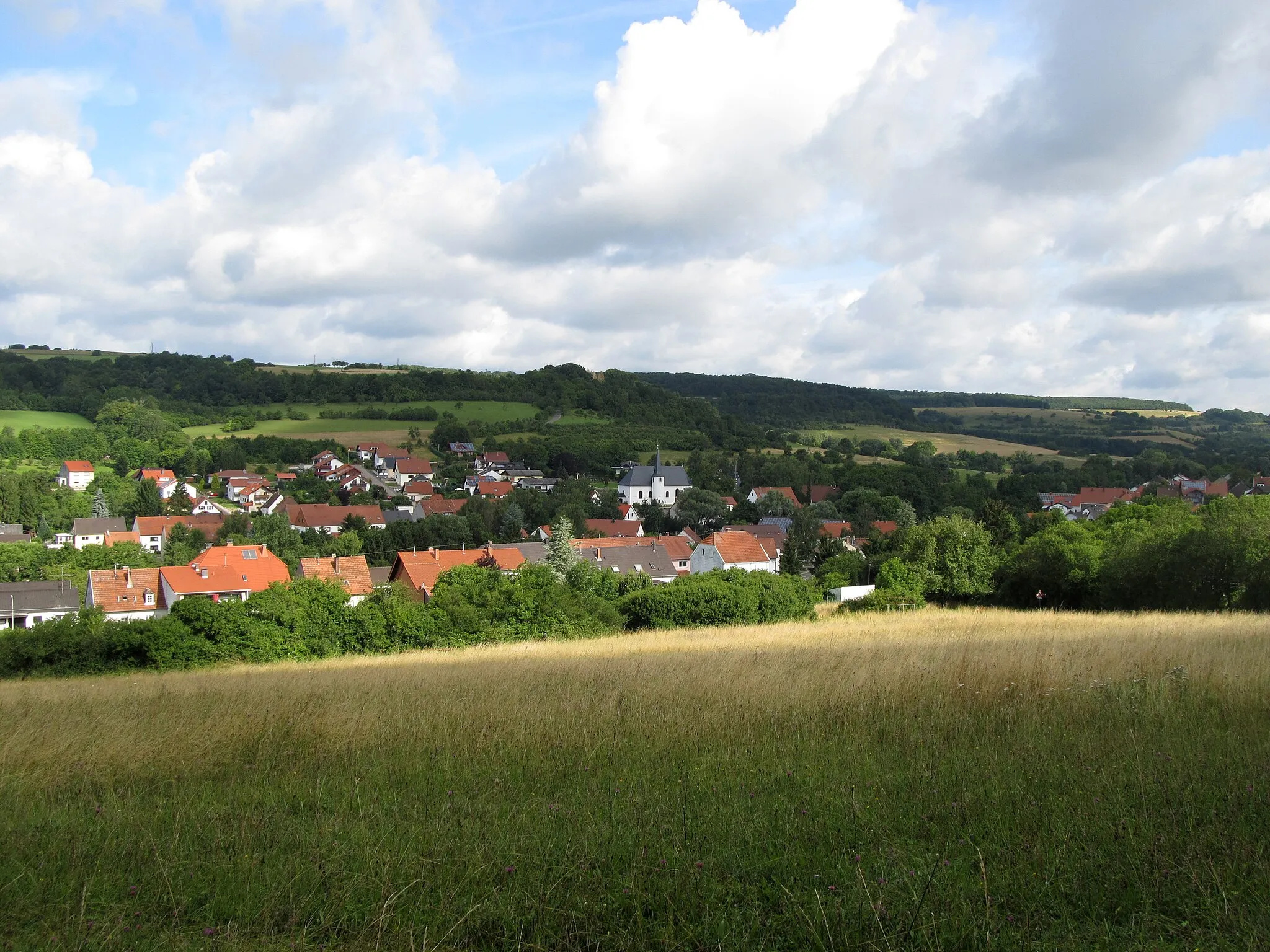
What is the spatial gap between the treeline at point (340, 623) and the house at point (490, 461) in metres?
97.4

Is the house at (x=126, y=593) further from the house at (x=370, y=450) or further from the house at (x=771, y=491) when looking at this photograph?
the house at (x=370, y=450)

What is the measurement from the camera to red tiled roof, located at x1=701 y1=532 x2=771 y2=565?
72188 mm

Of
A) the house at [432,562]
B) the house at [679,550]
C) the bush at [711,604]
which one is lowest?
A: the house at [679,550]

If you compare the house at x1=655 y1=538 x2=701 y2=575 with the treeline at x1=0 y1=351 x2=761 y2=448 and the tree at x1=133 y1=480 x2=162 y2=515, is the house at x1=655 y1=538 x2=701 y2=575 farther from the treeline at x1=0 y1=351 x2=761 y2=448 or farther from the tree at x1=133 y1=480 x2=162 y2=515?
the treeline at x1=0 y1=351 x2=761 y2=448

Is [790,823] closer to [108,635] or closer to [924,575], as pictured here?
[108,635]

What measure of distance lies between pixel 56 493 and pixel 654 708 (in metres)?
106

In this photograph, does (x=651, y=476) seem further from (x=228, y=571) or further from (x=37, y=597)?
(x=37, y=597)

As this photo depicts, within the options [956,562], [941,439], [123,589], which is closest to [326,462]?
[123,589]

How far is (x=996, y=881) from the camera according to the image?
144 inches

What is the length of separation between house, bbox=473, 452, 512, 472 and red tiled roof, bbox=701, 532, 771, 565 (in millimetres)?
57660

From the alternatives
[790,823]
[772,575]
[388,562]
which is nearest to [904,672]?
[790,823]

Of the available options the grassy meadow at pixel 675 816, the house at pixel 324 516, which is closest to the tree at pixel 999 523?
the grassy meadow at pixel 675 816

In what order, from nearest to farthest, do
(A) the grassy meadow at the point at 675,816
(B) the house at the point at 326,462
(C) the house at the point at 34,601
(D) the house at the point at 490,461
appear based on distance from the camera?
(A) the grassy meadow at the point at 675,816, (C) the house at the point at 34,601, (B) the house at the point at 326,462, (D) the house at the point at 490,461

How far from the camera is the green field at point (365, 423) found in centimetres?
13288
